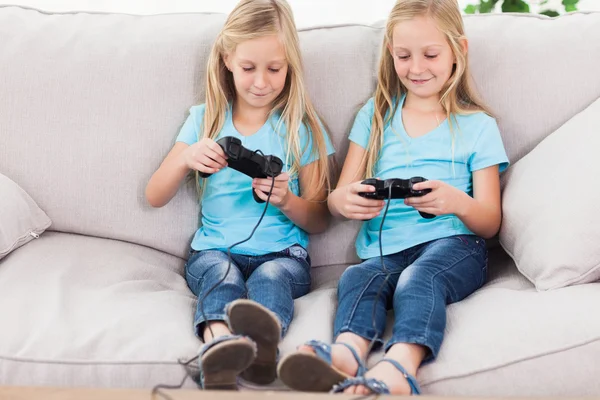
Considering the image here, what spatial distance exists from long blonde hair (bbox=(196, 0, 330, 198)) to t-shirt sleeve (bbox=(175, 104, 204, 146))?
0.06ft

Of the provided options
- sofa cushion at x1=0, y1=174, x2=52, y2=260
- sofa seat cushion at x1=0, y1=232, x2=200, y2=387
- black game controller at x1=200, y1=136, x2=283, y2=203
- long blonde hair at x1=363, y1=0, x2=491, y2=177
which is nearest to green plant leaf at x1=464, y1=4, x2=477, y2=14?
long blonde hair at x1=363, y1=0, x2=491, y2=177

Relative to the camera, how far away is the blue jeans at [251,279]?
1.50m

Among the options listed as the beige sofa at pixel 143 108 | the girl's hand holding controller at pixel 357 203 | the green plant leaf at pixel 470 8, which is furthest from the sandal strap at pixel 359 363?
the green plant leaf at pixel 470 8

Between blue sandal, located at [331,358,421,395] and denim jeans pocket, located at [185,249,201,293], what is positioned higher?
blue sandal, located at [331,358,421,395]

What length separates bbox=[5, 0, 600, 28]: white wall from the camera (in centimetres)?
277

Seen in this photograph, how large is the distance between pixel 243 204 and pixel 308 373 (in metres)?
0.63

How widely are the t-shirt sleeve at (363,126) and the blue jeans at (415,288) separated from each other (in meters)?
0.29

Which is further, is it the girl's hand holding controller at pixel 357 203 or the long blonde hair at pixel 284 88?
the long blonde hair at pixel 284 88

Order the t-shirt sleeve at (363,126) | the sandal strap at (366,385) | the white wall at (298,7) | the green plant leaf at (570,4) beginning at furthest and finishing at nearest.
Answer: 1. the white wall at (298,7)
2. the green plant leaf at (570,4)
3. the t-shirt sleeve at (363,126)
4. the sandal strap at (366,385)

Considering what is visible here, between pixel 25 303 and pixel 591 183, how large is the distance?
114 centimetres

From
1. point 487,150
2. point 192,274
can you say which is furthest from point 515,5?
point 192,274

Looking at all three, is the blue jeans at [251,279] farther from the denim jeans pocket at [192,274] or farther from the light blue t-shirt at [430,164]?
the light blue t-shirt at [430,164]

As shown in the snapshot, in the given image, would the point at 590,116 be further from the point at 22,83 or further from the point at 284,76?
the point at 22,83

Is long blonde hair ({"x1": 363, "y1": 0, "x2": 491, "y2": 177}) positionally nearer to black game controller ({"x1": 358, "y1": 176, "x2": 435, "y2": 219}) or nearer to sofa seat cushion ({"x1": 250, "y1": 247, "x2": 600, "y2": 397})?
black game controller ({"x1": 358, "y1": 176, "x2": 435, "y2": 219})
